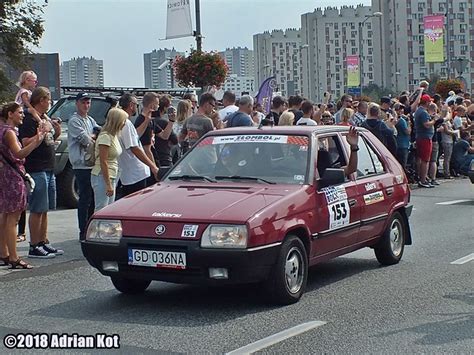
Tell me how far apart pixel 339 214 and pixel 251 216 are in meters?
1.58

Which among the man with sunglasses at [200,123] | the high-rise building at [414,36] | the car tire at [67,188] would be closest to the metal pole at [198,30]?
the car tire at [67,188]

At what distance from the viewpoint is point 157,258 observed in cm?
708

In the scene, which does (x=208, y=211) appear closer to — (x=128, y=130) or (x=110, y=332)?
(x=110, y=332)

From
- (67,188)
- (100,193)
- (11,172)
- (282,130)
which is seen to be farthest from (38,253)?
(67,188)

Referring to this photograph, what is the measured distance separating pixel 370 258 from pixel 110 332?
4.48 metres

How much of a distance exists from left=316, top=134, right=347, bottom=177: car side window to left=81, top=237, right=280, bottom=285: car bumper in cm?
151

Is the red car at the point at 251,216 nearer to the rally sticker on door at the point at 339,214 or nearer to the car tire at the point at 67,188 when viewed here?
the rally sticker on door at the point at 339,214

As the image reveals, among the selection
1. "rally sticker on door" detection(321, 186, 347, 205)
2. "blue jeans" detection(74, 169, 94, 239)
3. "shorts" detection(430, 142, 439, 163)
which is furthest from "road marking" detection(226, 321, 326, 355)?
"shorts" detection(430, 142, 439, 163)

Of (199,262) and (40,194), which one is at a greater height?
(40,194)

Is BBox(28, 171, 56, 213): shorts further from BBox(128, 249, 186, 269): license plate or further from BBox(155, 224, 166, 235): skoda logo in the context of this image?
BBox(155, 224, 166, 235): skoda logo

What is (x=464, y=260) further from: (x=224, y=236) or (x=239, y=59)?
(x=239, y=59)

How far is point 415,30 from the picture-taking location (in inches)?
5167

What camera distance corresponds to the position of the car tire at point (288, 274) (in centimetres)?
721

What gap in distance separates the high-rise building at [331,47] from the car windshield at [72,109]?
122089 millimetres
